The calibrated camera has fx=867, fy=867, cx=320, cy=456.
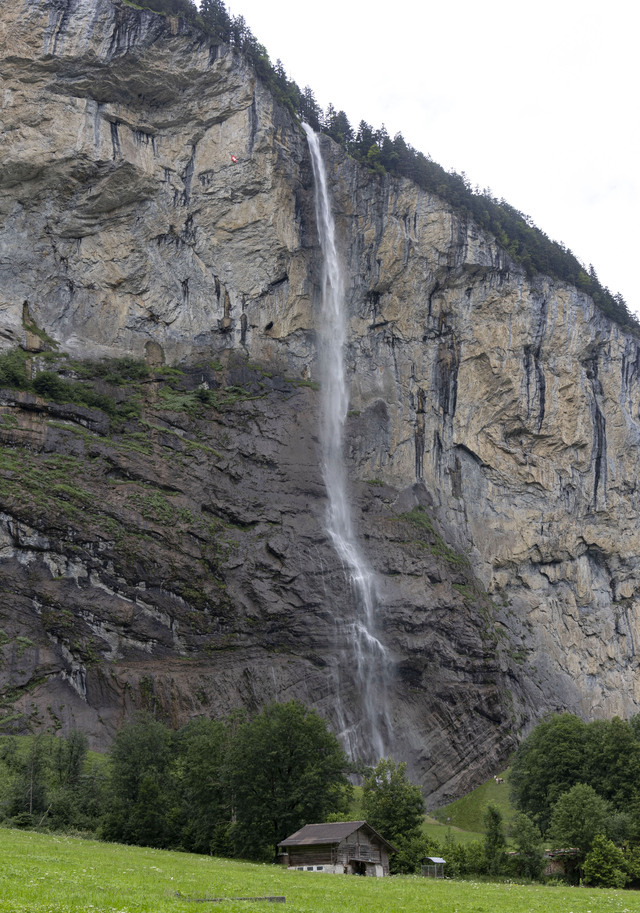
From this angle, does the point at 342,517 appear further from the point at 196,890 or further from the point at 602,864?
the point at 196,890

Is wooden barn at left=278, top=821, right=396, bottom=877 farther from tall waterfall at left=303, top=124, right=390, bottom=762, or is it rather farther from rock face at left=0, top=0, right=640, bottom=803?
tall waterfall at left=303, top=124, right=390, bottom=762

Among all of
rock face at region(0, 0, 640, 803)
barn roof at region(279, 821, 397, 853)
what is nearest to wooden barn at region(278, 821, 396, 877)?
barn roof at region(279, 821, 397, 853)

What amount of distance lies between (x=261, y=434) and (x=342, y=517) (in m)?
10.4

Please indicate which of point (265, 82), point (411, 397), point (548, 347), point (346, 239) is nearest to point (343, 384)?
point (411, 397)

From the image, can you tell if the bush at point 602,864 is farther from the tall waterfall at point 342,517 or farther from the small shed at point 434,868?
the tall waterfall at point 342,517

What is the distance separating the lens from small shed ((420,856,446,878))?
3691cm

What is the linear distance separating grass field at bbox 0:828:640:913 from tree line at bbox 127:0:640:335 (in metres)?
75.7

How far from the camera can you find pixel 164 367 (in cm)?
7969

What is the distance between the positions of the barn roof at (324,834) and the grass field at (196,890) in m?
3.37

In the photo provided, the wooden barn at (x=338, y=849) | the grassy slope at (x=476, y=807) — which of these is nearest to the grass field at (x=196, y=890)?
the wooden barn at (x=338, y=849)

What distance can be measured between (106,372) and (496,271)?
4204 cm

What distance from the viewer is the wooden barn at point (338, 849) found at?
35.0 m

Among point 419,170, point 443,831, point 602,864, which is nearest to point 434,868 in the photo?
point 602,864

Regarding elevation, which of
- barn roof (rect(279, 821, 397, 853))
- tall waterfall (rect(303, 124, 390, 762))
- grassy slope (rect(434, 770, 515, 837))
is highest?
tall waterfall (rect(303, 124, 390, 762))
